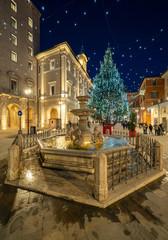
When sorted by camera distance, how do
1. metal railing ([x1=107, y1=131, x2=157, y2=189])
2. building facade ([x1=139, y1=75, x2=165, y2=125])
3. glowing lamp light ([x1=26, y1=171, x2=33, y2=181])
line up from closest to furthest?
metal railing ([x1=107, y1=131, x2=157, y2=189]), glowing lamp light ([x1=26, y1=171, x2=33, y2=181]), building facade ([x1=139, y1=75, x2=165, y2=125])

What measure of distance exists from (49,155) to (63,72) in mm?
21544

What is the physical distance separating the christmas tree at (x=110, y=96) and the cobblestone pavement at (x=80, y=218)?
13.5 m

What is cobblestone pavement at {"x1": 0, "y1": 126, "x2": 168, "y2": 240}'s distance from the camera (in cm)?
196

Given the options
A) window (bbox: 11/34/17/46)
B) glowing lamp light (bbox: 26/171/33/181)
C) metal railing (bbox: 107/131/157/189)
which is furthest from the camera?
window (bbox: 11/34/17/46)

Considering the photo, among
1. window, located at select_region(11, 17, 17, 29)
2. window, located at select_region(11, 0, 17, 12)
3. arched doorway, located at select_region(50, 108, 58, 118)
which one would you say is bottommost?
arched doorway, located at select_region(50, 108, 58, 118)

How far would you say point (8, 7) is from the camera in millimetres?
19406

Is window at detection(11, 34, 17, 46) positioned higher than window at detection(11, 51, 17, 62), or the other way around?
window at detection(11, 34, 17, 46)

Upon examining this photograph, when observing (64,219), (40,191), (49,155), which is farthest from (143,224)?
(49,155)

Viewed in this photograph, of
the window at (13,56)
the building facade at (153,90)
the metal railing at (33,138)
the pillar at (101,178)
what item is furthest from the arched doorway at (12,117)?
the building facade at (153,90)

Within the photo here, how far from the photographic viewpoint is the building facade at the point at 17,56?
18.6 meters

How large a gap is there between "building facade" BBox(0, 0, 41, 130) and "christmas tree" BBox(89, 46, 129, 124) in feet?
51.5

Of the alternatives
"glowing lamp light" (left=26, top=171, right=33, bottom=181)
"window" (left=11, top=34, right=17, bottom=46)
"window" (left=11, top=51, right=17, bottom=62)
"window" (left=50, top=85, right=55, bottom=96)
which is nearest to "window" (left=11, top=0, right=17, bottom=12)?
"window" (left=11, top=34, right=17, bottom=46)

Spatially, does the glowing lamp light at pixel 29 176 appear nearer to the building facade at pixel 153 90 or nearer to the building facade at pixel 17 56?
the building facade at pixel 17 56

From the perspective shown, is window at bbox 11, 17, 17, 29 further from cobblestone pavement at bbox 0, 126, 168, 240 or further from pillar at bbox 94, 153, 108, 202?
pillar at bbox 94, 153, 108, 202
